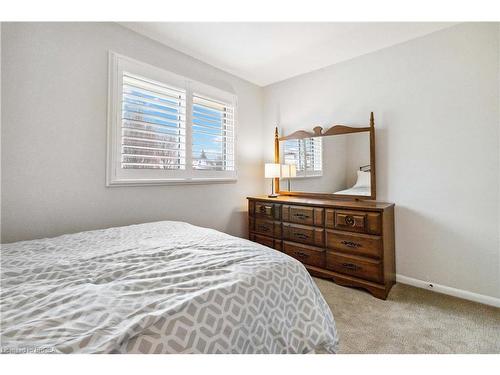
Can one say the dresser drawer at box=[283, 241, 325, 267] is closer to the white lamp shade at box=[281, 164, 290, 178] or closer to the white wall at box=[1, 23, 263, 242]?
the white lamp shade at box=[281, 164, 290, 178]

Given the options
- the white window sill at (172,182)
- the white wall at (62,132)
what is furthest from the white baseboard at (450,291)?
the white wall at (62,132)

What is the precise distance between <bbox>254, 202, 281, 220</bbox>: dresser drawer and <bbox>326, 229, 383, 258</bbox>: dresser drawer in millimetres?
620

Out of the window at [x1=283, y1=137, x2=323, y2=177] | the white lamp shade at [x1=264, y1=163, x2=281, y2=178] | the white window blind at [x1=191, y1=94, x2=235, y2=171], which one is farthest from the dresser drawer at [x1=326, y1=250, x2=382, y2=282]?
the white window blind at [x1=191, y1=94, x2=235, y2=171]

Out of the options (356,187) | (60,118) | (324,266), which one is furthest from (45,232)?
(356,187)

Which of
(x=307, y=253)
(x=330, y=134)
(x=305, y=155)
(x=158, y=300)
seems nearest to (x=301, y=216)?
(x=307, y=253)

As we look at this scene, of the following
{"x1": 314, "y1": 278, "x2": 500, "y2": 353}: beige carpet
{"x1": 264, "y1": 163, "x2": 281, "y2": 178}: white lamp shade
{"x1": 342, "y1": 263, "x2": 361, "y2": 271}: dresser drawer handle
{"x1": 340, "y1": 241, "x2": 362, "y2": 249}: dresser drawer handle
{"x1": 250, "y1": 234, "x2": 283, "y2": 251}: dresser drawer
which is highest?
{"x1": 264, "y1": 163, "x2": 281, "y2": 178}: white lamp shade

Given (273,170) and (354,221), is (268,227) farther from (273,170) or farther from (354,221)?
(354,221)

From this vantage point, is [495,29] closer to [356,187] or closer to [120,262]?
[356,187]

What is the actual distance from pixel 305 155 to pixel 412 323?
6.67 feet

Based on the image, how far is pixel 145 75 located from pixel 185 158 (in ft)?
2.87

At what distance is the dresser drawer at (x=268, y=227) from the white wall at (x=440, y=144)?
1.18 metres

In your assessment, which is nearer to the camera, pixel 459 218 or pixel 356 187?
pixel 459 218

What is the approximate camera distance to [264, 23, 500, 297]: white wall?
6.48 ft

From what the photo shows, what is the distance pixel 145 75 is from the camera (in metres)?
2.27
